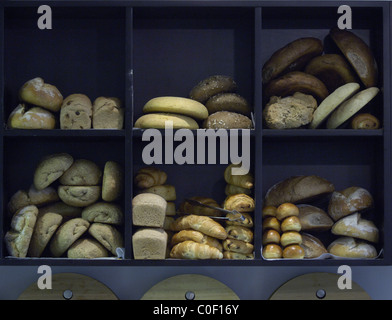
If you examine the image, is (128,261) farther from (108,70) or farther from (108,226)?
(108,70)

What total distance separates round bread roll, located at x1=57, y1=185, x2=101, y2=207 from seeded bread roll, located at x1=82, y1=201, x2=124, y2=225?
0.08ft

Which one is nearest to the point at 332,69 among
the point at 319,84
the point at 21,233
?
the point at 319,84

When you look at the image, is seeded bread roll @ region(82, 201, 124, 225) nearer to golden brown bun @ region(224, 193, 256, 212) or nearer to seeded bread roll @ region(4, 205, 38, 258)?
seeded bread roll @ region(4, 205, 38, 258)

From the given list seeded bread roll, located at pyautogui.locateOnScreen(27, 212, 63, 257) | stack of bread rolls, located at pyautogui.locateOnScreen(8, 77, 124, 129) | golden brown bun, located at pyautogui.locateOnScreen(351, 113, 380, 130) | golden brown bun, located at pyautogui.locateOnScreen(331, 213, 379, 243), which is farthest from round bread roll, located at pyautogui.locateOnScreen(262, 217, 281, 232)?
seeded bread roll, located at pyautogui.locateOnScreen(27, 212, 63, 257)

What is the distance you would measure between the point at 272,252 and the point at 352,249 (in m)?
0.31

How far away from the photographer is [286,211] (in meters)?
1.75

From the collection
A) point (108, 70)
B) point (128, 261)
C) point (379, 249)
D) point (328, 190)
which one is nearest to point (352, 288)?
point (379, 249)

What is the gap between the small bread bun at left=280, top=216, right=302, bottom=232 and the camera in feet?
5.65

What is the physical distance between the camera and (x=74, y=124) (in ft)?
5.78

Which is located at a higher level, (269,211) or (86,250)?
(269,211)

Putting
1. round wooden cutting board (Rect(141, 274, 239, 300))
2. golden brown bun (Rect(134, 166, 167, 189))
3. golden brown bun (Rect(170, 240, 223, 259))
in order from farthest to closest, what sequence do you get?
round wooden cutting board (Rect(141, 274, 239, 300)) → golden brown bun (Rect(134, 166, 167, 189)) → golden brown bun (Rect(170, 240, 223, 259))

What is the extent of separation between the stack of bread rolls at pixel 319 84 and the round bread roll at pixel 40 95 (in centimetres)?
81

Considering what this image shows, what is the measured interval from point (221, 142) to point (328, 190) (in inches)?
18.4

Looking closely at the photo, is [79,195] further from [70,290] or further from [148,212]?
[70,290]
